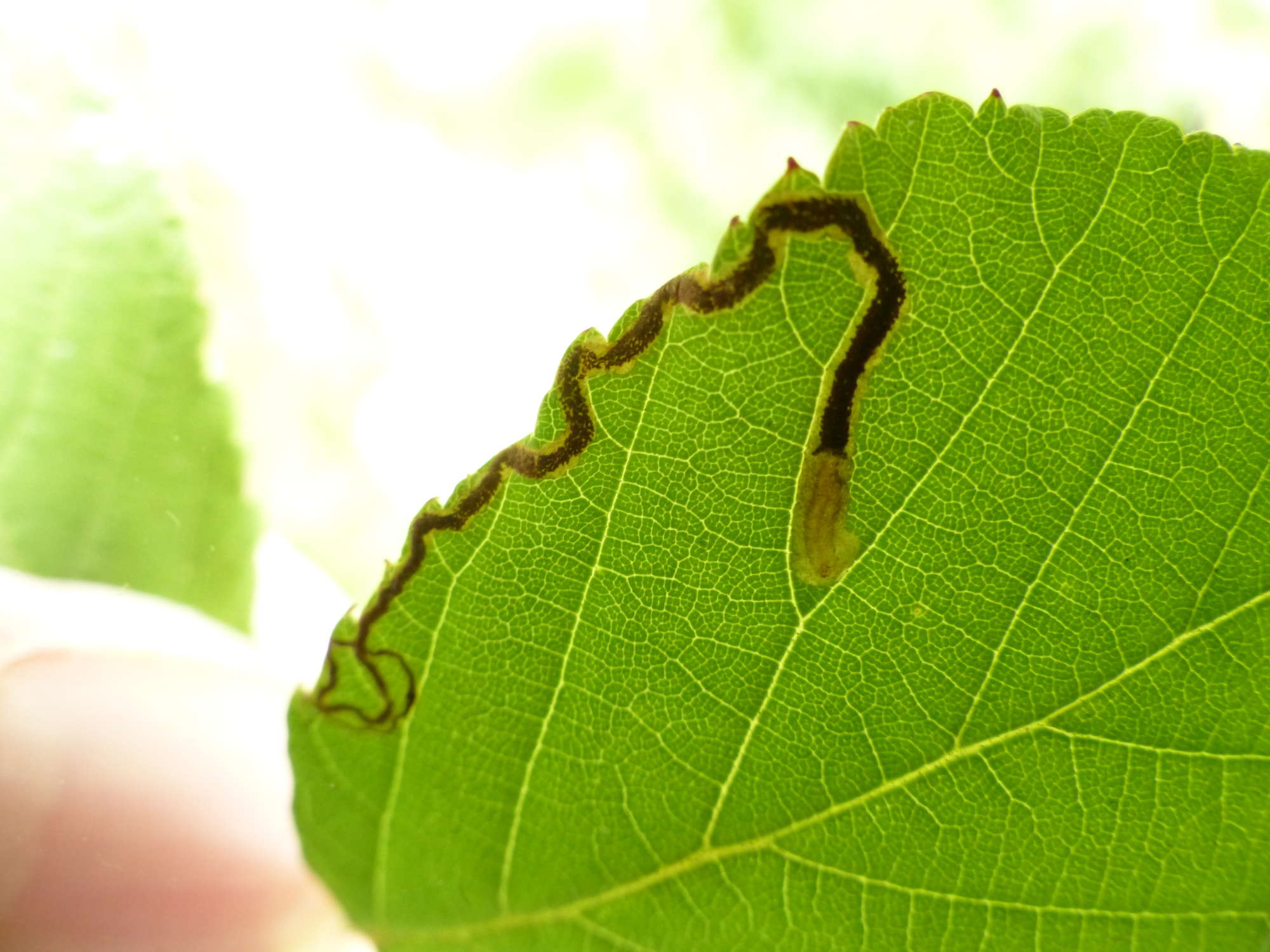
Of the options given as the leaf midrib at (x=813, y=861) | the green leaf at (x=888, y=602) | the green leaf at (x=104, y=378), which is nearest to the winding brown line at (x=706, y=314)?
the green leaf at (x=888, y=602)

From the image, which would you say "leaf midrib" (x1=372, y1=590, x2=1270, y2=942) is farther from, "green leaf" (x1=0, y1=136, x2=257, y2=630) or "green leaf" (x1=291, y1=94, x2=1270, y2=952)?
"green leaf" (x1=0, y1=136, x2=257, y2=630)

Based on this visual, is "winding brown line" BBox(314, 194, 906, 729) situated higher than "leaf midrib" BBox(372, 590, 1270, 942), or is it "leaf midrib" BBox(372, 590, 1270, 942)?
"winding brown line" BBox(314, 194, 906, 729)

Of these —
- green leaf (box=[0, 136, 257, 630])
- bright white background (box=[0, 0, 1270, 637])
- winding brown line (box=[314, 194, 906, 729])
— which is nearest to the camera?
winding brown line (box=[314, 194, 906, 729])

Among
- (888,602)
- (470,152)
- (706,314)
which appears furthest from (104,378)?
(470,152)

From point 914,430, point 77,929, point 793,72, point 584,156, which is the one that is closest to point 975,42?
point 793,72

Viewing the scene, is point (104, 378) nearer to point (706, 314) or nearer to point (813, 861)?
point (706, 314)

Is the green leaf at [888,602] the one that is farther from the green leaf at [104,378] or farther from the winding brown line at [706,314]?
the green leaf at [104,378]

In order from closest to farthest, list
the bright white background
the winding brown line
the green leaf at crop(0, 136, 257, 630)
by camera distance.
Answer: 1. the winding brown line
2. the green leaf at crop(0, 136, 257, 630)
3. the bright white background

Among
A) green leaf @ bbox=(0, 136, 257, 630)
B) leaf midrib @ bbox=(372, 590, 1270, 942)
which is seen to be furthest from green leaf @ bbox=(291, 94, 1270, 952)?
green leaf @ bbox=(0, 136, 257, 630)
